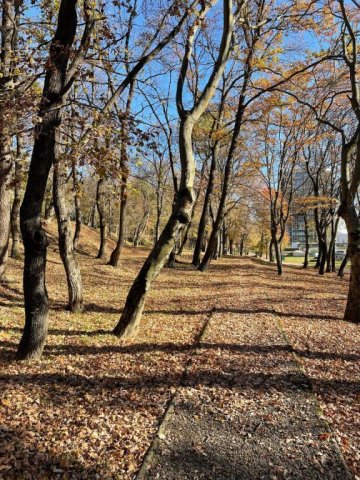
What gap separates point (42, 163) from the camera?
193 inches

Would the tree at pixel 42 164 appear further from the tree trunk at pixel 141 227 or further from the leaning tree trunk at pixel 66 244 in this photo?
the tree trunk at pixel 141 227

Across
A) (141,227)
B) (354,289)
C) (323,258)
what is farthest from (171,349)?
(141,227)

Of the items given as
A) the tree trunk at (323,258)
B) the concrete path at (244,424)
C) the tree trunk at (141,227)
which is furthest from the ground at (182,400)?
the tree trunk at (141,227)

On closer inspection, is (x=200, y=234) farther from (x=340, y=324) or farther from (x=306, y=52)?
(x=340, y=324)

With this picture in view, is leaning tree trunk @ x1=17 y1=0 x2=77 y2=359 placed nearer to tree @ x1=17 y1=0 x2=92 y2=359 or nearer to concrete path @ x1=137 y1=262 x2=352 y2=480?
tree @ x1=17 y1=0 x2=92 y2=359

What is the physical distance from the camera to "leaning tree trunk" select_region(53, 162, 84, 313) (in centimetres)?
789

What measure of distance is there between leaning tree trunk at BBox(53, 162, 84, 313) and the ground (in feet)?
1.49

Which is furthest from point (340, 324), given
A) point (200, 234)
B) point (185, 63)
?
point (200, 234)

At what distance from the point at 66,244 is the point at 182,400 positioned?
4.77 meters

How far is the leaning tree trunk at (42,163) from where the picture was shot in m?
4.86

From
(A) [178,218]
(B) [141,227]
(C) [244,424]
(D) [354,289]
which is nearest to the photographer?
(C) [244,424]

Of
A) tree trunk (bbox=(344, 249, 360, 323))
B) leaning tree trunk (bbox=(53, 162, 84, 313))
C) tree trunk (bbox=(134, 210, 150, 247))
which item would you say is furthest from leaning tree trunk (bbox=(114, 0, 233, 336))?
tree trunk (bbox=(134, 210, 150, 247))

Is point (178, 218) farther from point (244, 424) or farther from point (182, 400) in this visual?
point (244, 424)

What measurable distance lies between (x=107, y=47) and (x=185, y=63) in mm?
1961
